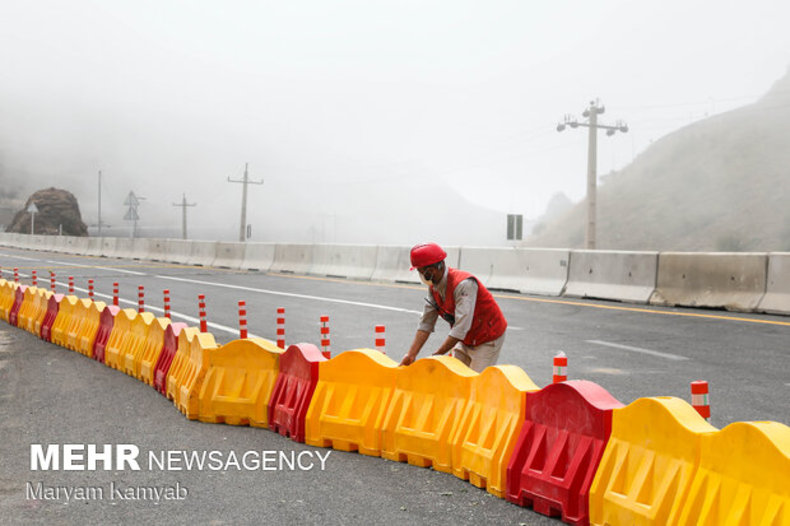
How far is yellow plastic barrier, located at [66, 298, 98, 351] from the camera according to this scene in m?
12.6

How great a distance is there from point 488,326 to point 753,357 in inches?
198

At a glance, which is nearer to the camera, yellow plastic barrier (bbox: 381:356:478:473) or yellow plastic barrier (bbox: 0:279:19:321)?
yellow plastic barrier (bbox: 381:356:478:473)

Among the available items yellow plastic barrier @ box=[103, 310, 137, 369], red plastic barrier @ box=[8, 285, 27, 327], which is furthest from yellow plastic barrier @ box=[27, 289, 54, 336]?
yellow plastic barrier @ box=[103, 310, 137, 369]

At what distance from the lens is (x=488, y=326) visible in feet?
23.4

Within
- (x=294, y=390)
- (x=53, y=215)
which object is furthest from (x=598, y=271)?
(x=53, y=215)

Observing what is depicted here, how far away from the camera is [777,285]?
15414 millimetres

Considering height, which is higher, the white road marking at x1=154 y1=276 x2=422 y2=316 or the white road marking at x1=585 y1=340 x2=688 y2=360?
the white road marking at x1=154 y1=276 x2=422 y2=316

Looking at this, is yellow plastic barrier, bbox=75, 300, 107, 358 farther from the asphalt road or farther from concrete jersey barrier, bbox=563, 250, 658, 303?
concrete jersey barrier, bbox=563, 250, 658, 303

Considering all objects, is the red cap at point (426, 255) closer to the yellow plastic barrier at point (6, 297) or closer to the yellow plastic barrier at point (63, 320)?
the yellow plastic barrier at point (63, 320)

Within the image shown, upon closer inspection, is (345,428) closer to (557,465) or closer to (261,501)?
(261,501)

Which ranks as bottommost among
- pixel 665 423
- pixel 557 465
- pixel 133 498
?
pixel 133 498

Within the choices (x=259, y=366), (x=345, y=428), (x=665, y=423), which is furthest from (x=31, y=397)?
(x=665, y=423)

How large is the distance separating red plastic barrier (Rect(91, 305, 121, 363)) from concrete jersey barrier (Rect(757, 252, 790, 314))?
10.9 meters

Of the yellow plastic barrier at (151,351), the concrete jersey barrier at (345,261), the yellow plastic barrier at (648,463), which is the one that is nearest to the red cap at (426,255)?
the yellow plastic barrier at (648,463)
